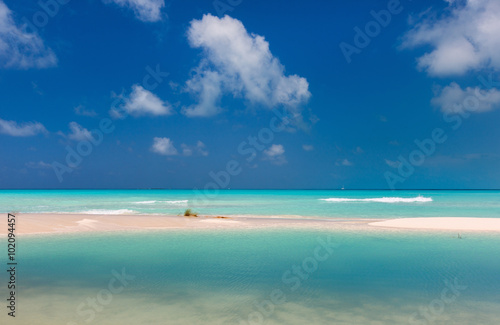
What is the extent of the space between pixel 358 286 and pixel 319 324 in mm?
2889

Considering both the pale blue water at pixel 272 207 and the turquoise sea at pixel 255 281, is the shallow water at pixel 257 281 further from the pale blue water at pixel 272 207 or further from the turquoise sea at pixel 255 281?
the pale blue water at pixel 272 207

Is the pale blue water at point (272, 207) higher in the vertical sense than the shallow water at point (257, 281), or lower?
higher

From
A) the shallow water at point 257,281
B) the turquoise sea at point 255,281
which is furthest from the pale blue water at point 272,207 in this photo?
the shallow water at point 257,281

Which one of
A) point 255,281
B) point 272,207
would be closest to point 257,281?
point 255,281

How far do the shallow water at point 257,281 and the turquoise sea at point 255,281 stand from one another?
0.09ft

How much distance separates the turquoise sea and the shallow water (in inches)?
1.1

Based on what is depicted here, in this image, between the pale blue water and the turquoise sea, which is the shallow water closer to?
the turquoise sea

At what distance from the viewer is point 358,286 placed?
8.91 meters

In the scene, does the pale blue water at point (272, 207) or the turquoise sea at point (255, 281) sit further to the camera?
the pale blue water at point (272, 207)

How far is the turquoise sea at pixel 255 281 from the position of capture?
6945 millimetres

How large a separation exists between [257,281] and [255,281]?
55mm

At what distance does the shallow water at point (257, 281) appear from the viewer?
6945 mm

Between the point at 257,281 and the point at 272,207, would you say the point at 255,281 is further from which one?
the point at 272,207

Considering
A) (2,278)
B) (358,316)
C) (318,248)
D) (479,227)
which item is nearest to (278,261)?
(318,248)
